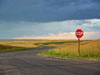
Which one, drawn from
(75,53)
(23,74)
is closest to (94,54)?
(75,53)

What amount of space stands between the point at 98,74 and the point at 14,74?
15.5 ft

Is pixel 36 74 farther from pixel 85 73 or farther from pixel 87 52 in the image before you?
pixel 87 52

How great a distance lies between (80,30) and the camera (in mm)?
20125

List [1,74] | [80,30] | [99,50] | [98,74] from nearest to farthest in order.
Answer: [98,74] < [1,74] < [80,30] < [99,50]

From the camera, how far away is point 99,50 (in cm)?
2177

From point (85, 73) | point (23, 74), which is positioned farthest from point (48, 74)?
point (85, 73)

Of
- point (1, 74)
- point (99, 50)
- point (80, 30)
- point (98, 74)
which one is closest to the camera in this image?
point (98, 74)

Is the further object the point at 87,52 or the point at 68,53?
the point at 68,53

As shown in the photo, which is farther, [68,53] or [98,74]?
[68,53]

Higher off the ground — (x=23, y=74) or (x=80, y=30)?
(x=80, y=30)

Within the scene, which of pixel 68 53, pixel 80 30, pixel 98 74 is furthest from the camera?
pixel 68 53

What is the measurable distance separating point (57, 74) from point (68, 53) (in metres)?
14.6

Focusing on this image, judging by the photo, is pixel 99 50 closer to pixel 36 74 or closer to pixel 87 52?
pixel 87 52

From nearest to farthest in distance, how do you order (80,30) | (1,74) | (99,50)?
(1,74), (80,30), (99,50)
